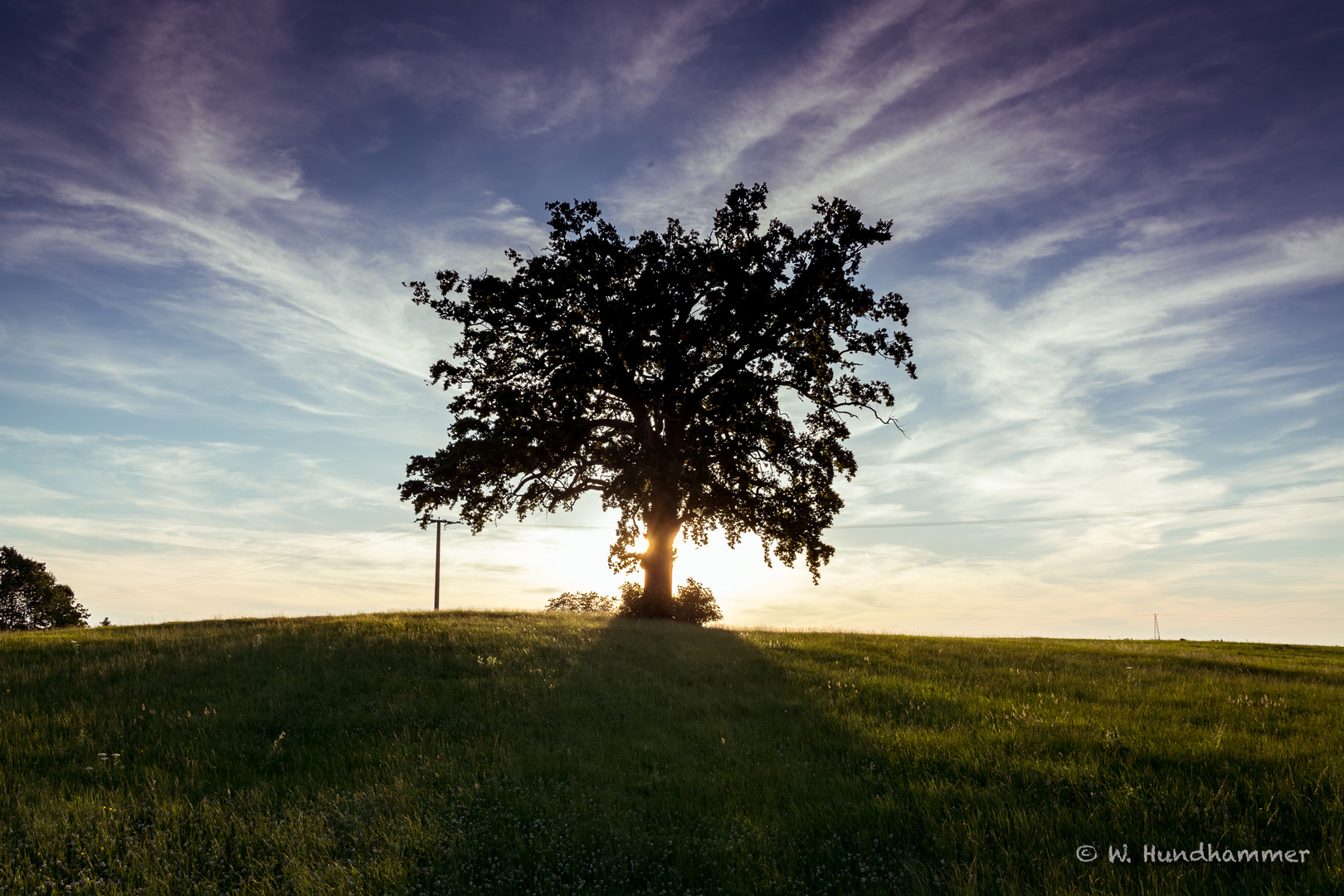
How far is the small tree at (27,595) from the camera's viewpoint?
58938 millimetres

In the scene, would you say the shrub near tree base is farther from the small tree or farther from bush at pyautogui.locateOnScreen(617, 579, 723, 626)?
the small tree

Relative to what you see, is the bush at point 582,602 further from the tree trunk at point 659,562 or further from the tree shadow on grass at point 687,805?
the tree shadow on grass at point 687,805

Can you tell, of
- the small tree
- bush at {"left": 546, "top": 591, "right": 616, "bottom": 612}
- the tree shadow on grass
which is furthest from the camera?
the small tree

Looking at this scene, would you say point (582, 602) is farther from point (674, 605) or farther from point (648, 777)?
point (648, 777)

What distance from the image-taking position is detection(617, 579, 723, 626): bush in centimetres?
2789

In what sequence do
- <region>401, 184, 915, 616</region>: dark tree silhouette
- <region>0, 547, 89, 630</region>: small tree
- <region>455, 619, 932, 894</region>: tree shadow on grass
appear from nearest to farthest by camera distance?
<region>455, 619, 932, 894</region>: tree shadow on grass
<region>401, 184, 915, 616</region>: dark tree silhouette
<region>0, 547, 89, 630</region>: small tree

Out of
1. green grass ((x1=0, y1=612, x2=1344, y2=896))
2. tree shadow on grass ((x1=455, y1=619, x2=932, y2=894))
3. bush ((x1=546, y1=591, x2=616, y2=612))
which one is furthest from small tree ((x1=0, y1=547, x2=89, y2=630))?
tree shadow on grass ((x1=455, y1=619, x2=932, y2=894))

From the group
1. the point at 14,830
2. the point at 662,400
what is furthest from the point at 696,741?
the point at 662,400

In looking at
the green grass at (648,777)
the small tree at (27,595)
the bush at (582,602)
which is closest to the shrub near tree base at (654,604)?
the bush at (582,602)

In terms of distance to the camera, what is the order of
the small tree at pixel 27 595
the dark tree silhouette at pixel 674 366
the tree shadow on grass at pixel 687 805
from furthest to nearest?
1. the small tree at pixel 27 595
2. the dark tree silhouette at pixel 674 366
3. the tree shadow on grass at pixel 687 805

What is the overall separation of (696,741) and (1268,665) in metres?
Answer: 16.8

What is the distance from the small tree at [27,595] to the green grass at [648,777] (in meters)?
59.6

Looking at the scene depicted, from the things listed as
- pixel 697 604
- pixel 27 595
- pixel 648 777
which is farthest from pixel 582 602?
pixel 27 595

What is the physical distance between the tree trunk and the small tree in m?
54.4
